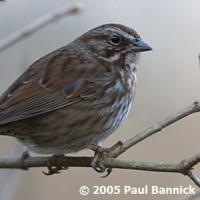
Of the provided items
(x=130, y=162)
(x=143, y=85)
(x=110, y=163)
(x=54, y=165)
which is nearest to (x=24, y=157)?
(x=54, y=165)

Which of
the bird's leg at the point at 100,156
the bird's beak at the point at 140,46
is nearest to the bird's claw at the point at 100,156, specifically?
the bird's leg at the point at 100,156

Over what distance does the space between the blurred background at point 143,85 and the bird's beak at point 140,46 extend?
0.73 m

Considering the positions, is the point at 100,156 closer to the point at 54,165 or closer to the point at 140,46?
the point at 54,165

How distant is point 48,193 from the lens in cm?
619

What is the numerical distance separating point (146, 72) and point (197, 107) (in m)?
3.77

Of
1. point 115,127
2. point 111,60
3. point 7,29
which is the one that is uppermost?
point 111,60

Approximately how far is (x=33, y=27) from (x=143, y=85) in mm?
3486

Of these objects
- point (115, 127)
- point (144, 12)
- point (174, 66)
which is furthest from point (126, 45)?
point (144, 12)

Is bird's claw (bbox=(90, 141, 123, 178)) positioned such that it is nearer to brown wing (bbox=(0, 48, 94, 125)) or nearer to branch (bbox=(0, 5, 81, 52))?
brown wing (bbox=(0, 48, 94, 125))

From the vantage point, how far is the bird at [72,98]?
4.55 metres

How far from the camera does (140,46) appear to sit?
4.79 m

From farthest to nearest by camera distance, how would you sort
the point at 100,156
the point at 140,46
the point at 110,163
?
the point at 140,46
the point at 100,156
the point at 110,163

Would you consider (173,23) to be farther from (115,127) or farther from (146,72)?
(115,127)

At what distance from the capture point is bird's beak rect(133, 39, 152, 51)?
4.77 metres
